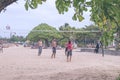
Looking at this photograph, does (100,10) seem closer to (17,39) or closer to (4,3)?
(4,3)

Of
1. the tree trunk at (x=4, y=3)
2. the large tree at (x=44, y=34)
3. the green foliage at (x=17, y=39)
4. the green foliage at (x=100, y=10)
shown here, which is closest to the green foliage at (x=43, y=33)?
the large tree at (x=44, y=34)

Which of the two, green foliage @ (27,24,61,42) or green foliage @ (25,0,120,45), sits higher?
green foliage @ (27,24,61,42)

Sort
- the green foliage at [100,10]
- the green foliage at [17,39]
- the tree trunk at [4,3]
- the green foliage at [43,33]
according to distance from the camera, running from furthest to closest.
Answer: the green foliage at [17,39], the green foliage at [43,33], the tree trunk at [4,3], the green foliage at [100,10]

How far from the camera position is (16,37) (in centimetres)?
11488

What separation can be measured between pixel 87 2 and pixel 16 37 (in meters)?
108

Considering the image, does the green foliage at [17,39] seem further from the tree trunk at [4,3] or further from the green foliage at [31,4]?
the tree trunk at [4,3]

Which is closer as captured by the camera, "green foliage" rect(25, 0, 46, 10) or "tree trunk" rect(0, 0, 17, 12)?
"tree trunk" rect(0, 0, 17, 12)

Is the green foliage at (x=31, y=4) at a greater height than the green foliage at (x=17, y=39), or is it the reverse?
the green foliage at (x=17, y=39)

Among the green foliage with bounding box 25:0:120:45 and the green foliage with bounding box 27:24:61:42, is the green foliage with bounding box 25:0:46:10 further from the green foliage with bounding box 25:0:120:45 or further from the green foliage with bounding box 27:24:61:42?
the green foliage with bounding box 27:24:61:42

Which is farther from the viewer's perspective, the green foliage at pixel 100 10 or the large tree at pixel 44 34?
the large tree at pixel 44 34

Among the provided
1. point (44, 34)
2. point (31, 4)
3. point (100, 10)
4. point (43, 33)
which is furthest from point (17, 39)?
point (100, 10)

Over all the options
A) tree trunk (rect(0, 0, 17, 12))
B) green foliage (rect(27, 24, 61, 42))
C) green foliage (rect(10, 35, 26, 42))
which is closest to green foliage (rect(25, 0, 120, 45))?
tree trunk (rect(0, 0, 17, 12))

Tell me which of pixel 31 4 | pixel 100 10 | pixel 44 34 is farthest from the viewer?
pixel 44 34

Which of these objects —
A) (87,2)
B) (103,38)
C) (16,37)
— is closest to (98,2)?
(87,2)
